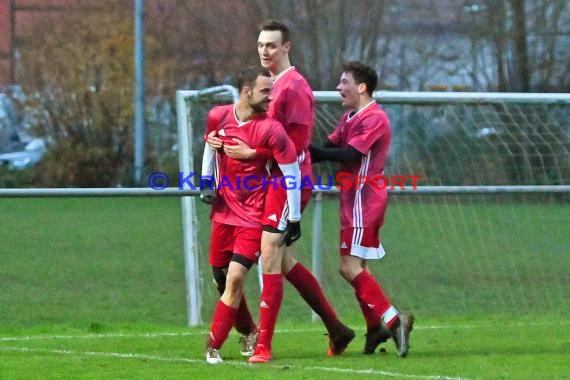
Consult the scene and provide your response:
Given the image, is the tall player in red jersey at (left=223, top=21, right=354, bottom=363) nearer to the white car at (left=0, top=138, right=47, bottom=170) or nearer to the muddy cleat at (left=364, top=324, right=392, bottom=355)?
the muddy cleat at (left=364, top=324, right=392, bottom=355)

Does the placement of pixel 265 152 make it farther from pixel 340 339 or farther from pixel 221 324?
pixel 340 339

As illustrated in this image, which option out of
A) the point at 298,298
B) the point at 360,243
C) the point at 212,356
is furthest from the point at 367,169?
the point at 298,298

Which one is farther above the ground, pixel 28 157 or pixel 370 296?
pixel 370 296

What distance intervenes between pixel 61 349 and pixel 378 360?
2010mm

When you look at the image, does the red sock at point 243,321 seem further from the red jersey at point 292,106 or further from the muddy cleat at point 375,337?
the red jersey at point 292,106

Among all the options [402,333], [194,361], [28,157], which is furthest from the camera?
[28,157]

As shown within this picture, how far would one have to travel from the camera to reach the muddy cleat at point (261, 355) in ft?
25.9

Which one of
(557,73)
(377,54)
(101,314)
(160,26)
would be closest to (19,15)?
(160,26)

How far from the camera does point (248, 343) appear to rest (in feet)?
27.4

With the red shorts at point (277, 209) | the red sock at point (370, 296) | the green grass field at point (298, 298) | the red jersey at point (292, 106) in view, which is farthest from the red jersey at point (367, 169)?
the green grass field at point (298, 298)

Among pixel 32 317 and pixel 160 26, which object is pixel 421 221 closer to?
pixel 32 317

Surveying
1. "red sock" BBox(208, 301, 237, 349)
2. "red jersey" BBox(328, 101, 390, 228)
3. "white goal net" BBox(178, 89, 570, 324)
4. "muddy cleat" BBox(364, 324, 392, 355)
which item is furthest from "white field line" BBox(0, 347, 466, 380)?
"white goal net" BBox(178, 89, 570, 324)

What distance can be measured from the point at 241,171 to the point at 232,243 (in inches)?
17.4

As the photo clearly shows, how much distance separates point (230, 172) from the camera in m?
7.95
